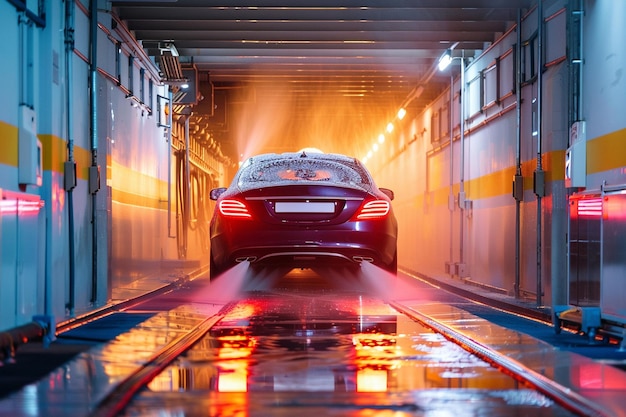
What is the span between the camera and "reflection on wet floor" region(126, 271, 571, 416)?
550cm

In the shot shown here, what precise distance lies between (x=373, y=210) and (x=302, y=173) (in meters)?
1.04

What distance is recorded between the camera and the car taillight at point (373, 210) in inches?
491

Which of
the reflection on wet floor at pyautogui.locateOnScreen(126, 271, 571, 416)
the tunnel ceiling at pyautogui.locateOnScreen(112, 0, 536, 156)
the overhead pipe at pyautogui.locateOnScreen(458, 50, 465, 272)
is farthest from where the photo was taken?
the overhead pipe at pyautogui.locateOnScreen(458, 50, 465, 272)

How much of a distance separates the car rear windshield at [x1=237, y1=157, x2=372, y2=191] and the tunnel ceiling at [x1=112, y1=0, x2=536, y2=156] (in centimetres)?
273

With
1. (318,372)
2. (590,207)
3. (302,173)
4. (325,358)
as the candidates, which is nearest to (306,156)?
(302,173)

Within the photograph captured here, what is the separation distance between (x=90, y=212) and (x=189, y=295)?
7.27 ft

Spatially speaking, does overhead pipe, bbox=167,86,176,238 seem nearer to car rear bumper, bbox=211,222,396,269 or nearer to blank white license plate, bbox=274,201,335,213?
car rear bumper, bbox=211,222,396,269

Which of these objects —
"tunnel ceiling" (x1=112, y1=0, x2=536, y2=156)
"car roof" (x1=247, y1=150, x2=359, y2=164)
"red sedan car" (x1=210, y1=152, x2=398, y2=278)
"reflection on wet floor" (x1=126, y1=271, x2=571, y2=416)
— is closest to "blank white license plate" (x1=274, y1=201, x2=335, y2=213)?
"red sedan car" (x1=210, y1=152, x2=398, y2=278)

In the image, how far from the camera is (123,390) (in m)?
6.00

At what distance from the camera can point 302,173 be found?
Result: 42.7 ft

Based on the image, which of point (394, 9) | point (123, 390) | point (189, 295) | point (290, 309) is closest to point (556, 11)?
point (394, 9)

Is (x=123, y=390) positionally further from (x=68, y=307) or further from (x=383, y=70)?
(x=383, y=70)

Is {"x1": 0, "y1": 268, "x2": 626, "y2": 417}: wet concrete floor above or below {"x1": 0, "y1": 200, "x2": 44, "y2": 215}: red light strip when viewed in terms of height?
below

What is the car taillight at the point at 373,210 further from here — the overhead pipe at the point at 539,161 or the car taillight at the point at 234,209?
the overhead pipe at the point at 539,161
